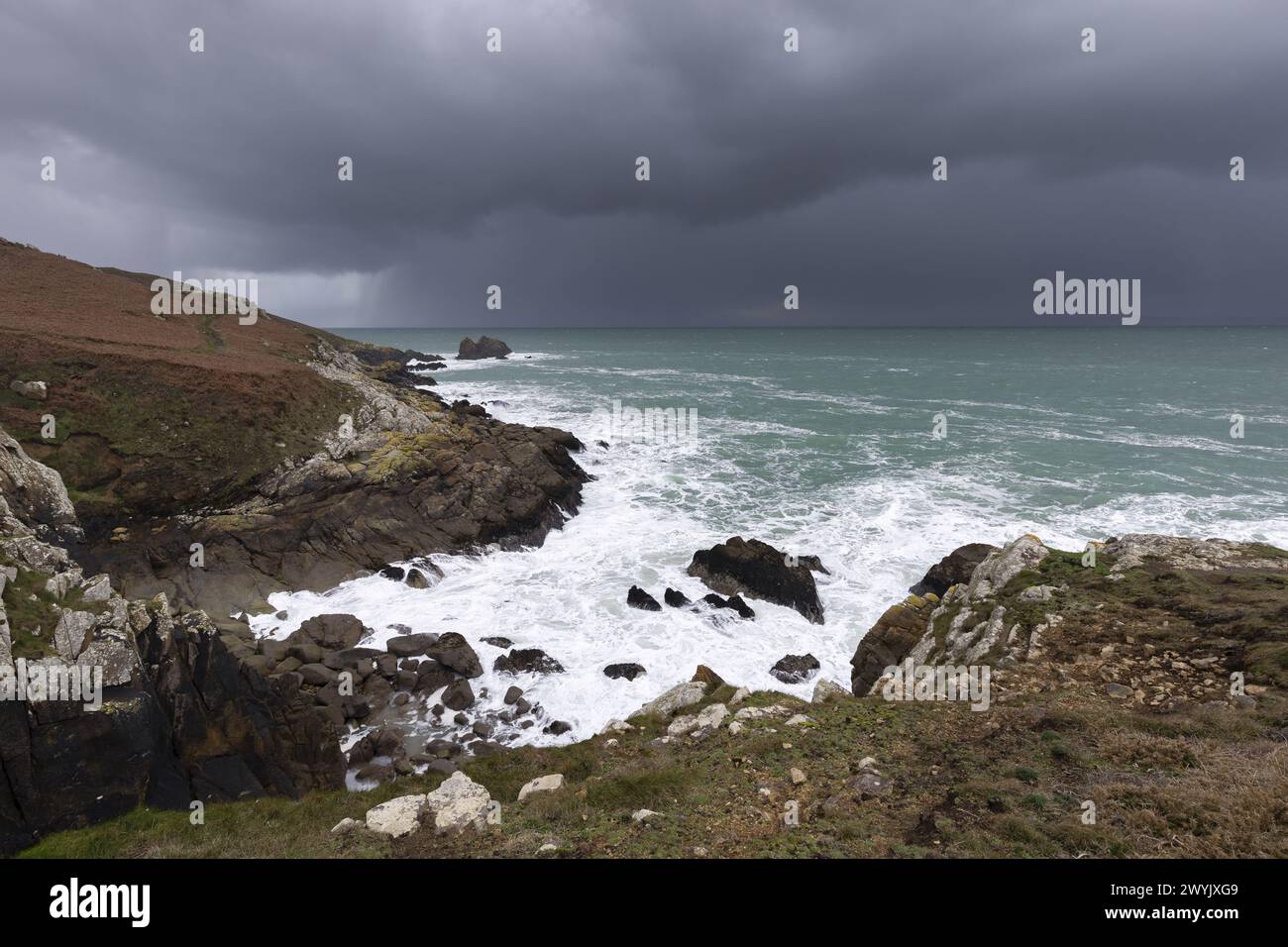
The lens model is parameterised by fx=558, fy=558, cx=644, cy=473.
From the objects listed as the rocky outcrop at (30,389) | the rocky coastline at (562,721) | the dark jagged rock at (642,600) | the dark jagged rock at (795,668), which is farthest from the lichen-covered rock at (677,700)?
the rocky outcrop at (30,389)

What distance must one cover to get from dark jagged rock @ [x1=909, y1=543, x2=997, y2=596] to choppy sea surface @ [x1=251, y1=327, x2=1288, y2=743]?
1.50 m

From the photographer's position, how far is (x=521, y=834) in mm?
8820

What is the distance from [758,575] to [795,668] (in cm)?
589

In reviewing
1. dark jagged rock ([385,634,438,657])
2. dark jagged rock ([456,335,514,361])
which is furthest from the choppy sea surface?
dark jagged rock ([456,335,514,361])

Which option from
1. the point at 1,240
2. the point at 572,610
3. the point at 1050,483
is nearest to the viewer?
the point at 572,610

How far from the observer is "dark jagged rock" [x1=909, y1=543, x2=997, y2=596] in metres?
23.4

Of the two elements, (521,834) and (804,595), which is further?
(804,595)

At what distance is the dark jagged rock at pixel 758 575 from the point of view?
946 inches

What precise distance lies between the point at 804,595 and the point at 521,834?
693 inches

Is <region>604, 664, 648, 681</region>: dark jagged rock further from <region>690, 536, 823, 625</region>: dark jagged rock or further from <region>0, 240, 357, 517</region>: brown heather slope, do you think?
<region>0, 240, 357, 517</region>: brown heather slope

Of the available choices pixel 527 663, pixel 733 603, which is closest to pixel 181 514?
pixel 527 663

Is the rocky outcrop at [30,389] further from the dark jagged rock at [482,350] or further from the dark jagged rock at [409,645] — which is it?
the dark jagged rock at [482,350]
